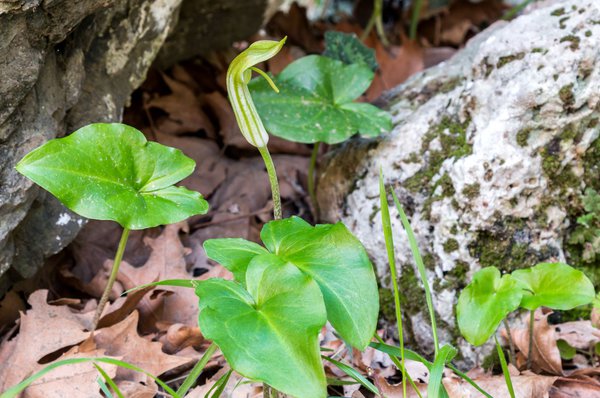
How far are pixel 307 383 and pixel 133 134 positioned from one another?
0.80 metres

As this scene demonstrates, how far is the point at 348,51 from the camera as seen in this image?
268 centimetres

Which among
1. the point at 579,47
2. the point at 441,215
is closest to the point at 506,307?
the point at 441,215

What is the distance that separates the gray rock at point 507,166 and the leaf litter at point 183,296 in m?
0.23

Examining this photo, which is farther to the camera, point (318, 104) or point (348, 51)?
point (348, 51)

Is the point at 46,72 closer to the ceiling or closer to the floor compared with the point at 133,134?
closer to the ceiling

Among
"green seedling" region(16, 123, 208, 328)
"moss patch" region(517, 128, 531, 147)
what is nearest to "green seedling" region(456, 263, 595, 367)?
"moss patch" region(517, 128, 531, 147)

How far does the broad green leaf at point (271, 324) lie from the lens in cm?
125

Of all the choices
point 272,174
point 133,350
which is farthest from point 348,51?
point 133,350

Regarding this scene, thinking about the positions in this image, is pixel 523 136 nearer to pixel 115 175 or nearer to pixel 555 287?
pixel 555 287

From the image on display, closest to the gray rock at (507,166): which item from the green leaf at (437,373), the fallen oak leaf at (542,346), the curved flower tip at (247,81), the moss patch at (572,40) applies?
the moss patch at (572,40)

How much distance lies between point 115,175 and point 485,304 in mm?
975

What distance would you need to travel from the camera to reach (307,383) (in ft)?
4.07

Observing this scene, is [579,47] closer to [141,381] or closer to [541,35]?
[541,35]

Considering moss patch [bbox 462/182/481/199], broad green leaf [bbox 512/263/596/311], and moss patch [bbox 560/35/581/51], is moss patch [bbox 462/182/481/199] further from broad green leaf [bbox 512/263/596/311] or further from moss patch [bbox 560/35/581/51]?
moss patch [bbox 560/35/581/51]
